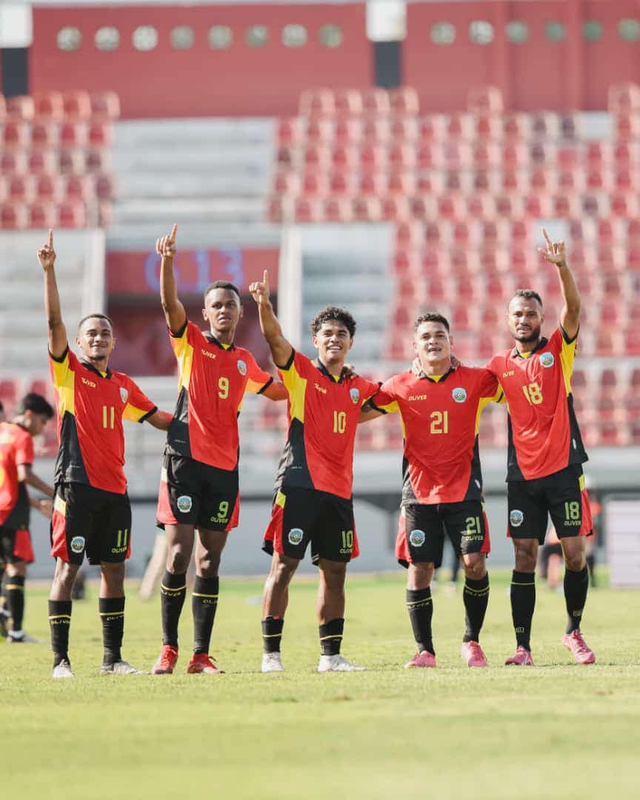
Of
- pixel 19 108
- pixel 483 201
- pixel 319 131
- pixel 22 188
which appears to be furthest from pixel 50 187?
pixel 483 201

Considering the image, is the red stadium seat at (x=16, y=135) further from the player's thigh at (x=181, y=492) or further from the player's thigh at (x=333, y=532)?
the player's thigh at (x=333, y=532)

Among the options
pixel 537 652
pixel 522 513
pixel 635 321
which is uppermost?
pixel 635 321

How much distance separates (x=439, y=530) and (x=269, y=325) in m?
1.56

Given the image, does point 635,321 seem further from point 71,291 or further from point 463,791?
point 463,791

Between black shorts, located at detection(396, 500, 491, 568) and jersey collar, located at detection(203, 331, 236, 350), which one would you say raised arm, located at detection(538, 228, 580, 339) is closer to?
black shorts, located at detection(396, 500, 491, 568)

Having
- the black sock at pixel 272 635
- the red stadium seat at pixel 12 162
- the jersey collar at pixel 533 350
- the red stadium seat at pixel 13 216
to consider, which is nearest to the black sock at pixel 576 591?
the jersey collar at pixel 533 350

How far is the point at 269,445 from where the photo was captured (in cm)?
2517

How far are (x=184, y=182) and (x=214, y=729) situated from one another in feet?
108

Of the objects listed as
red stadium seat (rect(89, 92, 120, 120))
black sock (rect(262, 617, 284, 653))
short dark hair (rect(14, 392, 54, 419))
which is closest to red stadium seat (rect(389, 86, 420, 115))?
red stadium seat (rect(89, 92, 120, 120))

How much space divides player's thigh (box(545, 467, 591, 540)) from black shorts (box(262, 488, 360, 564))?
1.17 m

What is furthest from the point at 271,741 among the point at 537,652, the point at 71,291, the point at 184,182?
the point at 184,182

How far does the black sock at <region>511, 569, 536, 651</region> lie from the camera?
772 centimetres

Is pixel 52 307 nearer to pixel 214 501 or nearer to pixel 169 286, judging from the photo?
pixel 169 286

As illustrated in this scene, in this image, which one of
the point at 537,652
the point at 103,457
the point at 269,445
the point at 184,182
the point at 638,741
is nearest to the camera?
the point at 638,741
